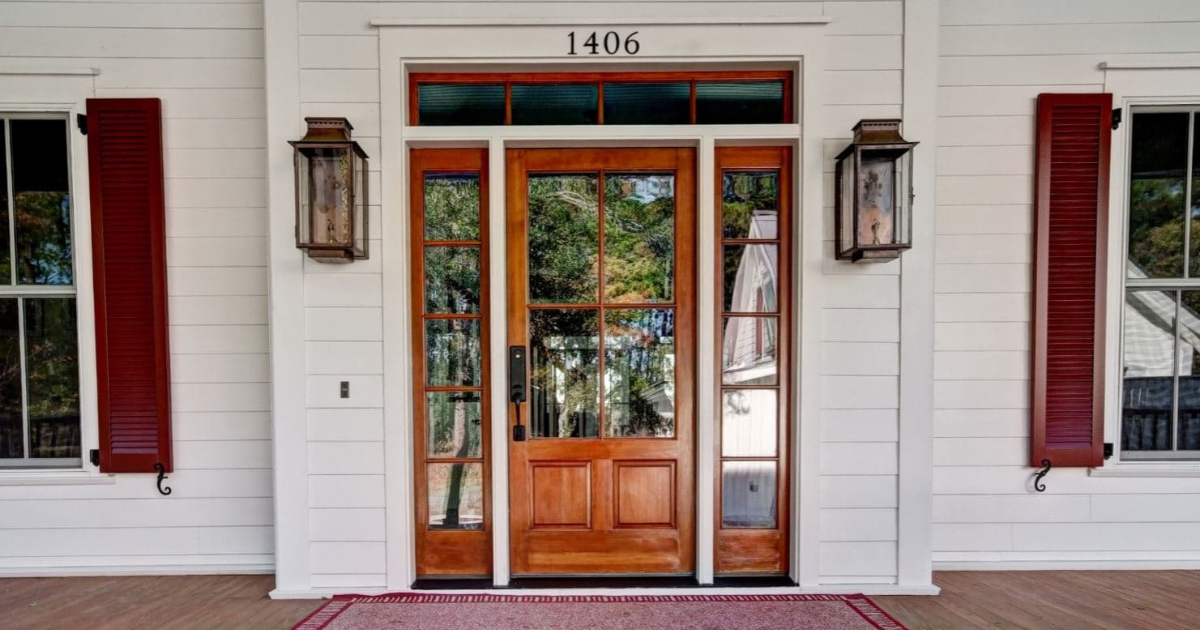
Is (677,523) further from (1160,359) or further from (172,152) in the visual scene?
(172,152)

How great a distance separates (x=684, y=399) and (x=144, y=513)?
9.93 feet

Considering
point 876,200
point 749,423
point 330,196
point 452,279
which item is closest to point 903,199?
point 876,200

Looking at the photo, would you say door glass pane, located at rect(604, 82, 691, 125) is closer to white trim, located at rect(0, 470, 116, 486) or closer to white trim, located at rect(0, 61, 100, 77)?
white trim, located at rect(0, 61, 100, 77)

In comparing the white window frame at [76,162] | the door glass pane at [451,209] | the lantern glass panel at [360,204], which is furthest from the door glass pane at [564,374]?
the white window frame at [76,162]

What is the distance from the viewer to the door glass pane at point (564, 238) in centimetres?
262

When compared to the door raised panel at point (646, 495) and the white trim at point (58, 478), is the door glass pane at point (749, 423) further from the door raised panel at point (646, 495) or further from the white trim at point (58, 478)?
the white trim at point (58, 478)

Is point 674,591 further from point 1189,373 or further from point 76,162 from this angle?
point 76,162

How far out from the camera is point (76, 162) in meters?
2.70

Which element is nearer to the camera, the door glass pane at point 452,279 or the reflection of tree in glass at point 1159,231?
the door glass pane at point 452,279

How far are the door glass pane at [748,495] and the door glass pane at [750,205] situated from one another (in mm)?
1217

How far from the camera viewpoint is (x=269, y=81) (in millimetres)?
2467

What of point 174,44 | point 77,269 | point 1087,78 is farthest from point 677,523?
point 174,44

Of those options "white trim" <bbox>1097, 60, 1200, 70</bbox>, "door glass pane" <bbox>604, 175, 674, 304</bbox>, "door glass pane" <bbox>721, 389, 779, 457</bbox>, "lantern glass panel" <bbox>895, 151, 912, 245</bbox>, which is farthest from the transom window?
"white trim" <bbox>1097, 60, 1200, 70</bbox>

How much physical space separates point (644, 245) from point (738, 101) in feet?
2.90
